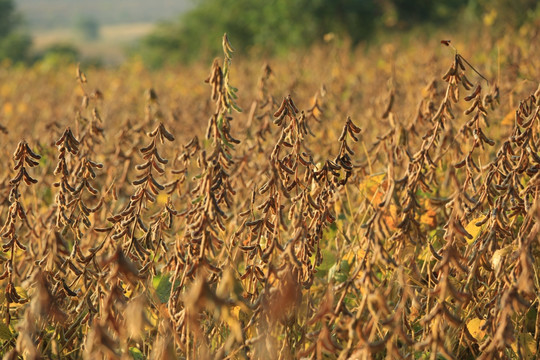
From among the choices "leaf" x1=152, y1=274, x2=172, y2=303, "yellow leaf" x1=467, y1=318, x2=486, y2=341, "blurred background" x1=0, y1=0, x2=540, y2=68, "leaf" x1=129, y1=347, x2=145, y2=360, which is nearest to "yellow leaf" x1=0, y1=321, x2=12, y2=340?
"leaf" x1=129, y1=347, x2=145, y2=360

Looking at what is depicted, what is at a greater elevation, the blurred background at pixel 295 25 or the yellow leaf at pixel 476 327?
the yellow leaf at pixel 476 327

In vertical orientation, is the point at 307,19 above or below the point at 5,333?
below

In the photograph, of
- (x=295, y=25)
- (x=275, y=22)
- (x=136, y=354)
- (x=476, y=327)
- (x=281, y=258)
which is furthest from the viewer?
(x=275, y=22)

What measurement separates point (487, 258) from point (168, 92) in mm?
5615

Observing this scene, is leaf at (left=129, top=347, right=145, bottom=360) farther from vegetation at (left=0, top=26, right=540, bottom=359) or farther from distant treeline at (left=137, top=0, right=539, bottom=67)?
distant treeline at (left=137, top=0, right=539, bottom=67)

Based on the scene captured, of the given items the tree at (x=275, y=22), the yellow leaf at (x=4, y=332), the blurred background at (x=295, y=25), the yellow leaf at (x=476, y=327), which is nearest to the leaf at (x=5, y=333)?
the yellow leaf at (x=4, y=332)

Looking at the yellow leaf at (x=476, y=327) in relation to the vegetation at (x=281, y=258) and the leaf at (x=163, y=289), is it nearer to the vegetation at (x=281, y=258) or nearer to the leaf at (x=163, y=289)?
the vegetation at (x=281, y=258)

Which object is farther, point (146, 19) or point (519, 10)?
point (146, 19)

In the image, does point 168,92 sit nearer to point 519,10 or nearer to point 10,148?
point 10,148

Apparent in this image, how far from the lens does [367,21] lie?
1516 centimetres

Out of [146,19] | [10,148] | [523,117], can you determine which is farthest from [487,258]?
[146,19]

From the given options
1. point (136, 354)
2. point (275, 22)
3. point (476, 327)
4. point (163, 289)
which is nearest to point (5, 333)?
point (136, 354)

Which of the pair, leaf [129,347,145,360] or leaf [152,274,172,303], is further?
leaf [152,274,172,303]

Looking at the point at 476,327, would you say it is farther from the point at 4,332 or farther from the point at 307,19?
the point at 307,19
